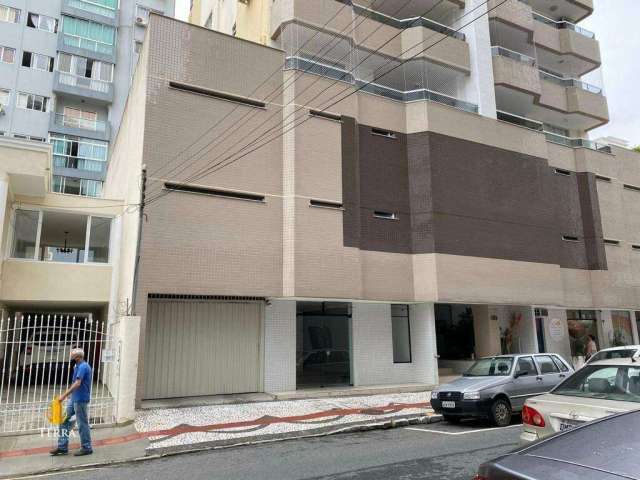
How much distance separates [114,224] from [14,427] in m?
8.19

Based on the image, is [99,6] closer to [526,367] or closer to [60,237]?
[60,237]

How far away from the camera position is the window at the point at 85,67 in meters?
33.0

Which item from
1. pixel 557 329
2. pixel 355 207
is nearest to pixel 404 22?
pixel 355 207

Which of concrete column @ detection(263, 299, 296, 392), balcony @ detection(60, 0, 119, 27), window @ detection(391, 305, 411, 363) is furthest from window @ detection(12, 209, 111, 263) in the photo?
balcony @ detection(60, 0, 119, 27)

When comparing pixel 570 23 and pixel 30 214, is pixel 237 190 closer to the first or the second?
pixel 30 214

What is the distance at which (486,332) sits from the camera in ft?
66.3

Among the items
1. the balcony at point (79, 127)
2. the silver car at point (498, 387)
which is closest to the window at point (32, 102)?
the balcony at point (79, 127)

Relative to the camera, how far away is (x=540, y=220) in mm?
20609

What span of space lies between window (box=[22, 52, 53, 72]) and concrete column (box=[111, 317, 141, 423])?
28.7 m

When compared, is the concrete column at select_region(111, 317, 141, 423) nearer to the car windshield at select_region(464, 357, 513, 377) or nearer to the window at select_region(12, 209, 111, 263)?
the window at select_region(12, 209, 111, 263)

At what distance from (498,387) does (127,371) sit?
820cm

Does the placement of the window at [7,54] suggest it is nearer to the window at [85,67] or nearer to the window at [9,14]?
the window at [9,14]

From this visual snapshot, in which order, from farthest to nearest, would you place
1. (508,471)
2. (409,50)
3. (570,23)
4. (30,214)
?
(570,23), (409,50), (30,214), (508,471)

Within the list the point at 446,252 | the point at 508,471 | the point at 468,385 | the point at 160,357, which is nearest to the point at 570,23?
the point at 446,252
